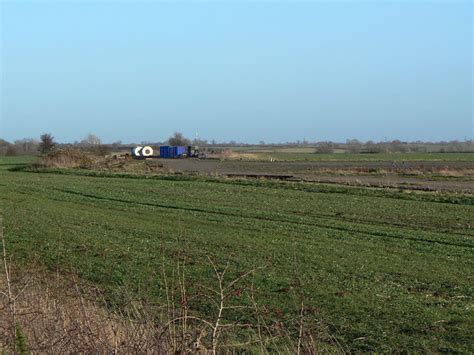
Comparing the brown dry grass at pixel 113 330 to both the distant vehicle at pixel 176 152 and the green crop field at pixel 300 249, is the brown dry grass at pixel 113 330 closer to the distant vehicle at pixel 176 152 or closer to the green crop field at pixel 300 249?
the green crop field at pixel 300 249

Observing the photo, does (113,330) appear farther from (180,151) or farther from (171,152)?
(180,151)

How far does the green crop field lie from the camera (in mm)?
10086

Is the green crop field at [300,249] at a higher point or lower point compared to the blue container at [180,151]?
lower

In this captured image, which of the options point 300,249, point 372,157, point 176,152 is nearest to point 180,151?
point 176,152

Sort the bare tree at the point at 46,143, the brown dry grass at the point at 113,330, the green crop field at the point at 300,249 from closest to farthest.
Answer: the brown dry grass at the point at 113,330
the green crop field at the point at 300,249
the bare tree at the point at 46,143

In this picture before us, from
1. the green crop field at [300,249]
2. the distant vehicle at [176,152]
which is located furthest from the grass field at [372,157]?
the green crop field at [300,249]

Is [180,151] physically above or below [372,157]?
above

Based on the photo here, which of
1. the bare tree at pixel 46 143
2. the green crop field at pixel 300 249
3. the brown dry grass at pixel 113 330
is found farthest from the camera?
the bare tree at pixel 46 143

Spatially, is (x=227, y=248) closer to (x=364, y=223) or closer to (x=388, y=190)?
(x=364, y=223)

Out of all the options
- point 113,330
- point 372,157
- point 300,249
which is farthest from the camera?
point 372,157

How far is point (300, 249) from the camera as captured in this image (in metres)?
17.0

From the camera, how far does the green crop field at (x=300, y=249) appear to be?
10.1m

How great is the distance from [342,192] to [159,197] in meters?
9.84

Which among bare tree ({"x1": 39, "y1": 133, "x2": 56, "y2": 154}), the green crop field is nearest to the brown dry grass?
the green crop field
